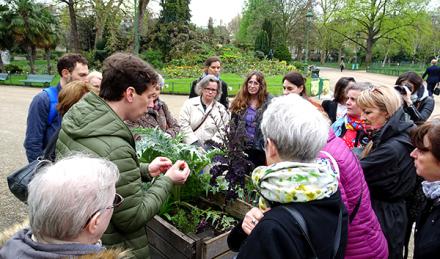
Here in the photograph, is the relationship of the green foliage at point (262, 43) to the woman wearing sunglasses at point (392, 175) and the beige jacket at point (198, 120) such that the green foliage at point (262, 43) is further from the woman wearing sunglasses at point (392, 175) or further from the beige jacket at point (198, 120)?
the woman wearing sunglasses at point (392, 175)

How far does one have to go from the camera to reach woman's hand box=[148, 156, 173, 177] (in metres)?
2.39

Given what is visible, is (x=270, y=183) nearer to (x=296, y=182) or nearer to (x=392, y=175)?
(x=296, y=182)

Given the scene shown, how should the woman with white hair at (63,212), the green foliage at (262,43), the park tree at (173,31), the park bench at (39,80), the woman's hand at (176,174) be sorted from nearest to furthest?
the woman with white hair at (63,212), the woman's hand at (176,174), the park bench at (39,80), the park tree at (173,31), the green foliage at (262,43)

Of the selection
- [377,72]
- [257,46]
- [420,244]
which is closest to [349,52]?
[377,72]

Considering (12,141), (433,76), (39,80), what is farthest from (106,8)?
(433,76)

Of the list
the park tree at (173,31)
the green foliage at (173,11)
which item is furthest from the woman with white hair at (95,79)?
the green foliage at (173,11)

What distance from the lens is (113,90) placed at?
6.40ft

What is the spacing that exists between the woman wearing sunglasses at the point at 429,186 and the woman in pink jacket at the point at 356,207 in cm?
24

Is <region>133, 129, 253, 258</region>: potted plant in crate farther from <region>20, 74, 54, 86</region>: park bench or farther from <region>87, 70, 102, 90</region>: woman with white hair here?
<region>20, 74, 54, 86</region>: park bench

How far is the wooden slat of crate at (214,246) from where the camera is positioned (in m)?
2.26

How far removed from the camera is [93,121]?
1.82 metres

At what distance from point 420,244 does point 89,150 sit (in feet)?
6.42

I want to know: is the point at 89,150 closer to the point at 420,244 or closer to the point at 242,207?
the point at 242,207

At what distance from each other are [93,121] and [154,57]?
27781 millimetres
